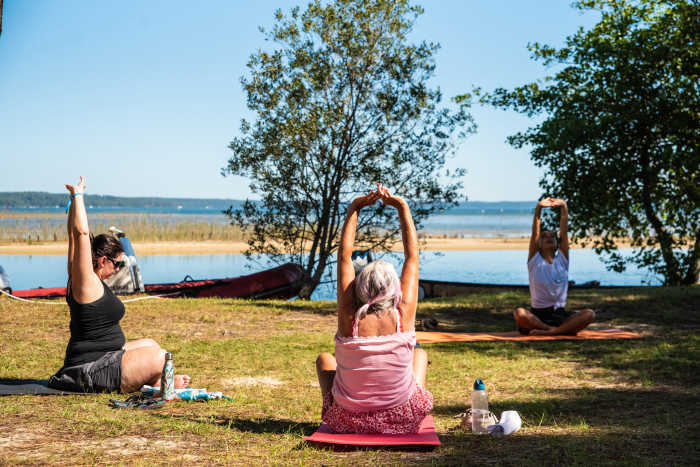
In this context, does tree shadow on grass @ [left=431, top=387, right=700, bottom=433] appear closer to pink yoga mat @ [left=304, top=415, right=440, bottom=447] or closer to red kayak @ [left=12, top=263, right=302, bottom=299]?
pink yoga mat @ [left=304, top=415, right=440, bottom=447]

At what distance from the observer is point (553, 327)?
772 cm

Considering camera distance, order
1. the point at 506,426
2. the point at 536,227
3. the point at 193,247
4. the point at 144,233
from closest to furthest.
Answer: the point at 506,426, the point at 536,227, the point at 193,247, the point at 144,233

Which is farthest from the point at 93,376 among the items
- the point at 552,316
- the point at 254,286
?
the point at 254,286

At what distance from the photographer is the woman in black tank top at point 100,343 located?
427 centimetres

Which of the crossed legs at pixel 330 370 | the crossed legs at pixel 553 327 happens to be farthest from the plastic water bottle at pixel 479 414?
the crossed legs at pixel 553 327

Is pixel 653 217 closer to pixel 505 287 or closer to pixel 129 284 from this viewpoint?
pixel 505 287

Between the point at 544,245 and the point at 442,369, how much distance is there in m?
2.68

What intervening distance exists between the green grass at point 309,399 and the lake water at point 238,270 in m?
7.51

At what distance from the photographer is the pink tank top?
3.28 m

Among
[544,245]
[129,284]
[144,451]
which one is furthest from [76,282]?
[129,284]

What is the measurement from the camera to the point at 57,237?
2952 cm

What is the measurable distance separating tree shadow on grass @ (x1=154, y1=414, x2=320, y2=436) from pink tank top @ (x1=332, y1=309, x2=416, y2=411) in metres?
0.53

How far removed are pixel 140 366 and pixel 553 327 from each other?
5311 millimetres

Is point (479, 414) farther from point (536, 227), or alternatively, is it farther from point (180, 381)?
point (536, 227)
